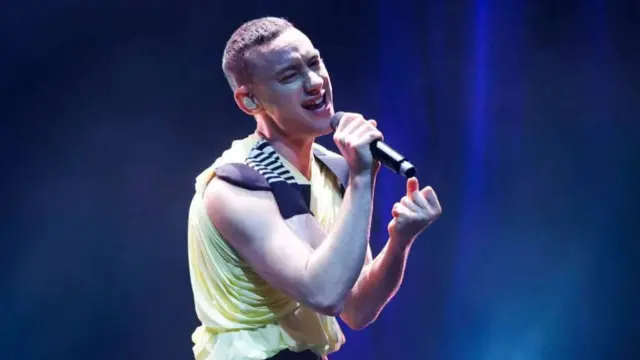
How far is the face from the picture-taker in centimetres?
141

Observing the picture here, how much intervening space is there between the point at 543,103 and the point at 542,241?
463 mm

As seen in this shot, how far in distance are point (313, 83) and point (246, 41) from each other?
0.15 metres

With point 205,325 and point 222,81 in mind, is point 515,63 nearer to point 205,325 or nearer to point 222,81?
point 222,81

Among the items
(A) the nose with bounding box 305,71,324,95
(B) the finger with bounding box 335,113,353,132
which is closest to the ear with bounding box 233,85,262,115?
(A) the nose with bounding box 305,71,324,95

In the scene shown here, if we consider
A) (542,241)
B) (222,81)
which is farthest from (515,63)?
(222,81)

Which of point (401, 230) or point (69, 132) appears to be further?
point (69, 132)

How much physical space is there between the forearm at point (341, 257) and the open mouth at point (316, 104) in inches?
8.8

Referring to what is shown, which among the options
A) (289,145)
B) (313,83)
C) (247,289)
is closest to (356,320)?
(247,289)

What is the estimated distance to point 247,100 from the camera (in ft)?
4.79

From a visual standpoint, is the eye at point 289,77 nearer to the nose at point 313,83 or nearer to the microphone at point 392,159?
the nose at point 313,83

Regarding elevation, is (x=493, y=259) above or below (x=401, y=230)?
below

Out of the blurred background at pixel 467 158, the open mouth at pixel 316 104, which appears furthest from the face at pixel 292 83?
the blurred background at pixel 467 158

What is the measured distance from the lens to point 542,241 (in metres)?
2.63

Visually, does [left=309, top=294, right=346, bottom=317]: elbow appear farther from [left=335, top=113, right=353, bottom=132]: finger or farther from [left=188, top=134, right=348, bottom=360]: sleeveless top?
[left=335, top=113, right=353, bottom=132]: finger
